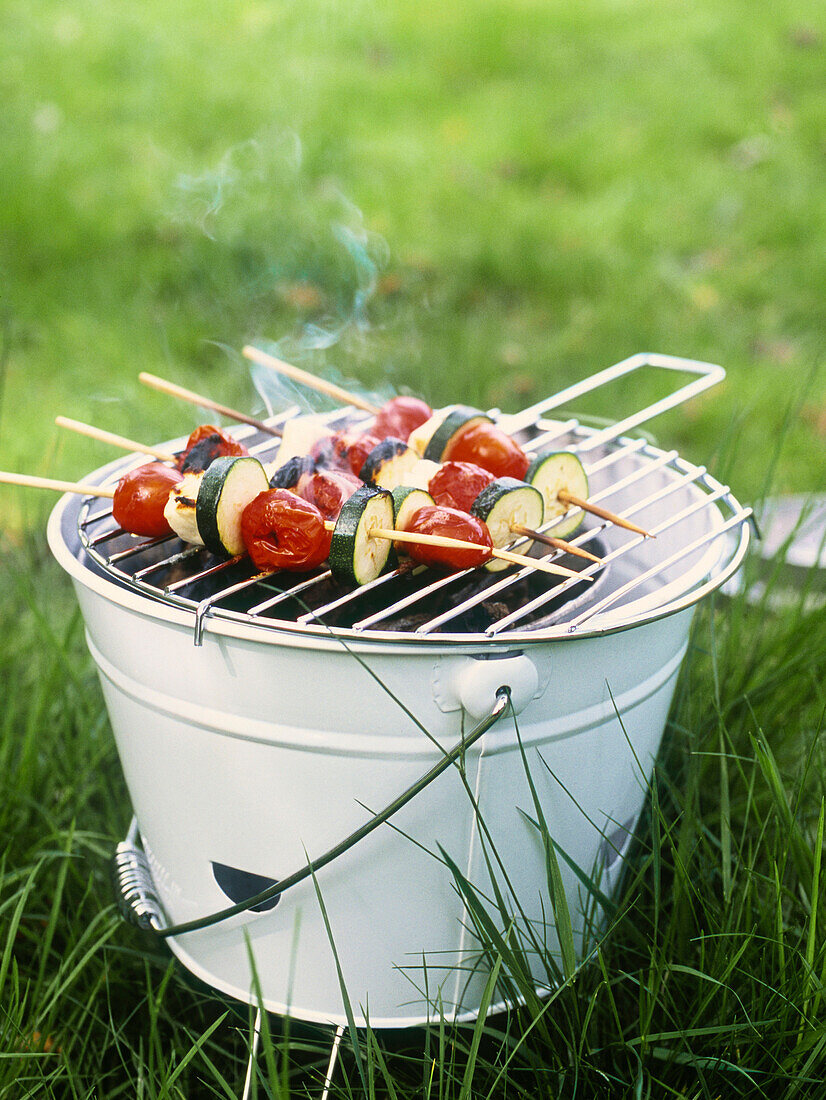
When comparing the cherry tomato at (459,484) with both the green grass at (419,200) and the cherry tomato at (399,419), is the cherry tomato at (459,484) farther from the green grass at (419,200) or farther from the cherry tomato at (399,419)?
the green grass at (419,200)

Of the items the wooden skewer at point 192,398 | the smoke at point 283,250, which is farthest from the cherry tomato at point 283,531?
the smoke at point 283,250

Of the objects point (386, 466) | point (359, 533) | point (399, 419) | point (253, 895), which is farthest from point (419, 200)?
point (253, 895)

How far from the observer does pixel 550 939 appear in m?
1.67

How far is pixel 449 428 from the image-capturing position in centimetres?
182

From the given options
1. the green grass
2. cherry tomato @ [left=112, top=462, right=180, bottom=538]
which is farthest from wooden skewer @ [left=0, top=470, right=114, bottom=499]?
the green grass

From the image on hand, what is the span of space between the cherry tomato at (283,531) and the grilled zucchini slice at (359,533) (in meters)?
0.04

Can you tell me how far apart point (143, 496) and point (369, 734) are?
563 millimetres

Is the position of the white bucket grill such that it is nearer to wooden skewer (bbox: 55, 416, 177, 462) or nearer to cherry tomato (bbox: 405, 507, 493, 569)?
cherry tomato (bbox: 405, 507, 493, 569)

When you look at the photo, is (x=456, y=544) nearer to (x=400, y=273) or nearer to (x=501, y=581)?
(x=501, y=581)

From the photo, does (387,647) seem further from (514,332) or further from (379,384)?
(514,332)

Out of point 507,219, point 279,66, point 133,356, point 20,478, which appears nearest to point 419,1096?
point 20,478

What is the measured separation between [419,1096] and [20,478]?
1.23 metres

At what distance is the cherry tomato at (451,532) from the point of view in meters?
1.49

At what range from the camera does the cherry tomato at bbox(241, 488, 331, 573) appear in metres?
1.48
